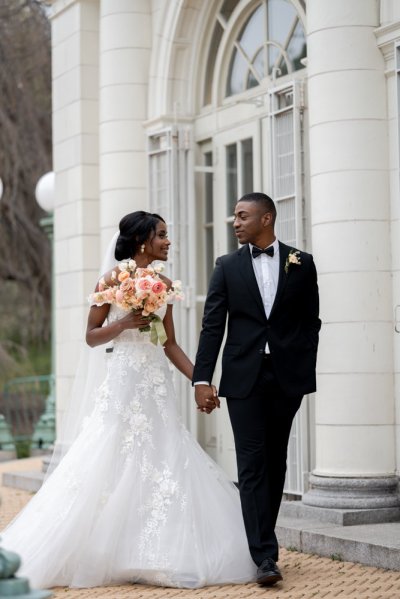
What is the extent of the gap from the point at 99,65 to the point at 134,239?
4597 mm

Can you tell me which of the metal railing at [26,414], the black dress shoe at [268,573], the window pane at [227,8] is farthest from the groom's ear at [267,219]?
the metal railing at [26,414]

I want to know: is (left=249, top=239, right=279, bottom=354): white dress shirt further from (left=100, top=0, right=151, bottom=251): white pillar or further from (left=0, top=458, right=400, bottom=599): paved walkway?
(left=100, top=0, right=151, bottom=251): white pillar

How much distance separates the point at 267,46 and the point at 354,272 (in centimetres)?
269

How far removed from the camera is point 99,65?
37.8ft

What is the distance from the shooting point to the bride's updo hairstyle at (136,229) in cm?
725

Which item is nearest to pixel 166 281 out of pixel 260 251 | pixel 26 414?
pixel 260 251

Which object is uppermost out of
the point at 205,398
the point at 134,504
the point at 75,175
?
the point at 75,175

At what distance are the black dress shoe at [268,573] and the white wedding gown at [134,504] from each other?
241mm

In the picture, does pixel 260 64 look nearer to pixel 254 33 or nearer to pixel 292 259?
pixel 254 33

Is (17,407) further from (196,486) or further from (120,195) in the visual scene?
(196,486)

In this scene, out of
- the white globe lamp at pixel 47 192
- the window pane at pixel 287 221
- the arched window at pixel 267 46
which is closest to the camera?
the window pane at pixel 287 221

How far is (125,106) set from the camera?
428 inches

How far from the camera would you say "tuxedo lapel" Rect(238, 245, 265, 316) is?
665 cm

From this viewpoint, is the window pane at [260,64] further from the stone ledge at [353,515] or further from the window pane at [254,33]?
the stone ledge at [353,515]
